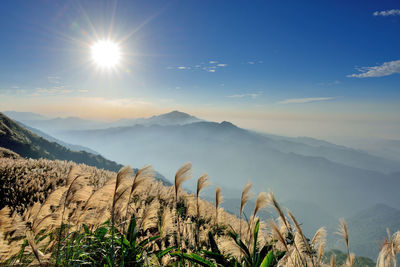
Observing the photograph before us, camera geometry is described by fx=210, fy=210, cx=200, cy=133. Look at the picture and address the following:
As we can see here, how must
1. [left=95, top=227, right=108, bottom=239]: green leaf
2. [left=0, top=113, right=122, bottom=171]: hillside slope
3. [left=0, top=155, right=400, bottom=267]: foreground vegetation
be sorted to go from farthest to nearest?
[left=0, top=113, right=122, bottom=171]: hillside slope → [left=95, top=227, right=108, bottom=239]: green leaf → [left=0, top=155, right=400, bottom=267]: foreground vegetation

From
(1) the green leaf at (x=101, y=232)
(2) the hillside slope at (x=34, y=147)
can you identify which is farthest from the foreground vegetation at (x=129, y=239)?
(2) the hillside slope at (x=34, y=147)

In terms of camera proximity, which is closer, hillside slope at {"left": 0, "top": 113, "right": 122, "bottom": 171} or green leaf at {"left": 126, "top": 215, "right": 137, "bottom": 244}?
green leaf at {"left": 126, "top": 215, "right": 137, "bottom": 244}

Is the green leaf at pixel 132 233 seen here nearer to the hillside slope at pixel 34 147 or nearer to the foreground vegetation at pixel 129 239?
the foreground vegetation at pixel 129 239

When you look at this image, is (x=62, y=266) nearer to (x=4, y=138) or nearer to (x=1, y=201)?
(x=1, y=201)

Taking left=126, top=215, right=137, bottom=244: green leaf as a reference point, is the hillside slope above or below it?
below

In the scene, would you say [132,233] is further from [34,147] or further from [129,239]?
[34,147]

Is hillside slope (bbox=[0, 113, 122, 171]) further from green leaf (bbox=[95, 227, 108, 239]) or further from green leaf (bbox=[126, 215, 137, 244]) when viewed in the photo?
green leaf (bbox=[126, 215, 137, 244])

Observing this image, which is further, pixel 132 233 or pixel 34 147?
pixel 34 147

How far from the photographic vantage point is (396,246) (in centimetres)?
242

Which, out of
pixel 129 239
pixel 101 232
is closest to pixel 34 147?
pixel 101 232

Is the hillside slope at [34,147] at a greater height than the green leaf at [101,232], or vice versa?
the green leaf at [101,232]

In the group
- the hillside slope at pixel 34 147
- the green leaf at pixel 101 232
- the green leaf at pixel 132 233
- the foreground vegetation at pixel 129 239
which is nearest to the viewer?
the foreground vegetation at pixel 129 239

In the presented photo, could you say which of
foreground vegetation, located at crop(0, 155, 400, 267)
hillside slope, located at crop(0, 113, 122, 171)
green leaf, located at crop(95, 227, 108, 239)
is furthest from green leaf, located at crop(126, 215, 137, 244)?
hillside slope, located at crop(0, 113, 122, 171)

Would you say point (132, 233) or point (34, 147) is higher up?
point (132, 233)
